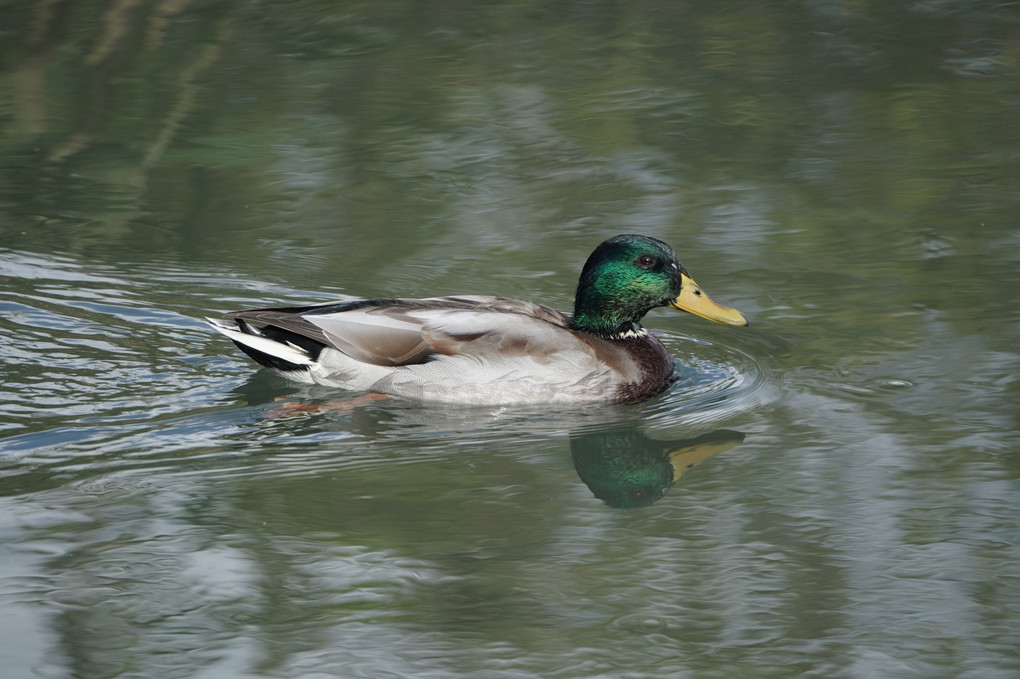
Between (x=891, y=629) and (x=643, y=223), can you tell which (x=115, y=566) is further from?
(x=643, y=223)

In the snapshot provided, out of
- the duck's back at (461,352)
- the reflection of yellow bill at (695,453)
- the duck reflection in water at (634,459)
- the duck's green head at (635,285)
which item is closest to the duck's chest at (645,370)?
the duck's back at (461,352)

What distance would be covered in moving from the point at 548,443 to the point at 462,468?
559mm

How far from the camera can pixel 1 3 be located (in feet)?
56.5

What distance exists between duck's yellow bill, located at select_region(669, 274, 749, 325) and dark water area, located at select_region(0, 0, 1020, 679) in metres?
0.36

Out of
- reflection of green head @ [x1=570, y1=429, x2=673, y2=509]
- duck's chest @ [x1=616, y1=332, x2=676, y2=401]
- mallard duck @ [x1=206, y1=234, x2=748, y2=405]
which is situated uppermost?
mallard duck @ [x1=206, y1=234, x2=748, y2=405]

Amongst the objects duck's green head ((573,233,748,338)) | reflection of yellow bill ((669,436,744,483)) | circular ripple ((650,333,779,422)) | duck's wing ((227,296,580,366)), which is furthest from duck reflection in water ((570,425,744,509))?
duck's green head ((573,233,748,338))

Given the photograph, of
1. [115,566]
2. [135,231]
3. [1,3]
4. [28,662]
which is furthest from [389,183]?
[1,3]

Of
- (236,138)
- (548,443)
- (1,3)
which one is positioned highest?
(1,3)

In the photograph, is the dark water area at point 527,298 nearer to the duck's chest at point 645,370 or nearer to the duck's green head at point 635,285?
the duck's chest at point 645,370

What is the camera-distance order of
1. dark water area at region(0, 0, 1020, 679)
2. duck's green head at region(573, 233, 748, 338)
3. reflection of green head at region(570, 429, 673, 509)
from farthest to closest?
duck's green head at region(573, 233, 748, 338), reflection of green head at region(570, 429, 673, 509), dark water area at region(0, 0, 1020, 679)

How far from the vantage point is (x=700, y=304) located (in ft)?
25.9

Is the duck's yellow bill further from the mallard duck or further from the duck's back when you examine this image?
the duck's back

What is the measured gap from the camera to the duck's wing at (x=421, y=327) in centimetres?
751

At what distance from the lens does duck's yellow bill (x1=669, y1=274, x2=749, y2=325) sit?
785cm
